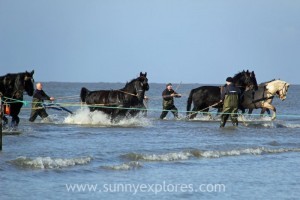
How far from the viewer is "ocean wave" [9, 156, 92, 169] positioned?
1409 cm

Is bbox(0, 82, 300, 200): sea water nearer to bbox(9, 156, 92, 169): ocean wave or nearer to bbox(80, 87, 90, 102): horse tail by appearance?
bbox(9, 156, 92, 169): ocean wave

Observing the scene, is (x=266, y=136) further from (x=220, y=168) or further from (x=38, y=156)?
(x=38, y=156)

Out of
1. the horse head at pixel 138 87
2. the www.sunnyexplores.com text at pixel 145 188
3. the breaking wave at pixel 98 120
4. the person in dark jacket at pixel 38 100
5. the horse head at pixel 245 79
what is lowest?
the www.sunnyexplores.com text at pixel 145 188

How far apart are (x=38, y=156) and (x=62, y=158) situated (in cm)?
56

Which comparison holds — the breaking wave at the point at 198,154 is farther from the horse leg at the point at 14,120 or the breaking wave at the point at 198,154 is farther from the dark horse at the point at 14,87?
the horse leg at the point at 14,120

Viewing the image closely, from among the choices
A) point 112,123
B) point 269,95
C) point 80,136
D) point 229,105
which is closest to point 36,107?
point 112,123

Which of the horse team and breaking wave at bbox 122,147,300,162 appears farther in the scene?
the horse team

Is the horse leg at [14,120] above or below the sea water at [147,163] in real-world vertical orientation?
above

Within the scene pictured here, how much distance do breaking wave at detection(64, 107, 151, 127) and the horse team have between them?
0.18 metres

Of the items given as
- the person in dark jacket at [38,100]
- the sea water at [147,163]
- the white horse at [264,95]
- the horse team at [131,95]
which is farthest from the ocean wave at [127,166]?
the white horse at [264,95]

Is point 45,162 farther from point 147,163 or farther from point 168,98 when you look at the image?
point 168,98

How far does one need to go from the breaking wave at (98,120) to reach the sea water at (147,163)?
27 centimetres

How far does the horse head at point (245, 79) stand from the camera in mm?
26031

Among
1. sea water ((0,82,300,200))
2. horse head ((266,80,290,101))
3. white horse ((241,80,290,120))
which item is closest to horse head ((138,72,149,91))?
sea water ((0,82,300,200))
